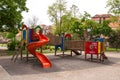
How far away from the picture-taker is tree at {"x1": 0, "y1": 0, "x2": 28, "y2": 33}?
79.3 ft

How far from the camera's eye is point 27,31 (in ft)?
49.4

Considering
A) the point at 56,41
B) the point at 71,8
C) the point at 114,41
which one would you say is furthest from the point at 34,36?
the point at 71,8

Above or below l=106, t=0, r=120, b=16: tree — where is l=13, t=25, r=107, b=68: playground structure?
below

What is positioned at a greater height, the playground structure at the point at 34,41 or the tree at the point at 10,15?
the tree at the point at 10,15

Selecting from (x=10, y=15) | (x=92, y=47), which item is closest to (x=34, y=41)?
(x=92, y=47)

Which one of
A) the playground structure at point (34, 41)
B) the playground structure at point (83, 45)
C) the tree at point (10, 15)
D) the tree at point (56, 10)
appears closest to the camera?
the playground structure at point (34, 41)

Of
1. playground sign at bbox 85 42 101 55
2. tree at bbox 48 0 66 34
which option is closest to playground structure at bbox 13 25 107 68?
playground sign at bbox 85 42 101 55

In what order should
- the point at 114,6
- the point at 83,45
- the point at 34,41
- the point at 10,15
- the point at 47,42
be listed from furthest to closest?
the point at 114,6, the point at 10,15, the point at 83,45, the point at 34,41, the point at 47,42

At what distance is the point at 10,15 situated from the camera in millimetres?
24438

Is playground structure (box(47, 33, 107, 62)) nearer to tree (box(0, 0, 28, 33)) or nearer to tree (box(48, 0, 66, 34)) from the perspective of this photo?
tree (box(0, 0, 28, 33))

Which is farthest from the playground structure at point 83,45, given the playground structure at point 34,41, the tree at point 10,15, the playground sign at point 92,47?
the tree at point 10,15

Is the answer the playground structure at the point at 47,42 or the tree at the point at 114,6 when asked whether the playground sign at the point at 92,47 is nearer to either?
the playground structure at the point at 47,42

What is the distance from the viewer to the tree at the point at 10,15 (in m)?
24.2

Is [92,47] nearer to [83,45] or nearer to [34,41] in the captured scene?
[83,45]
